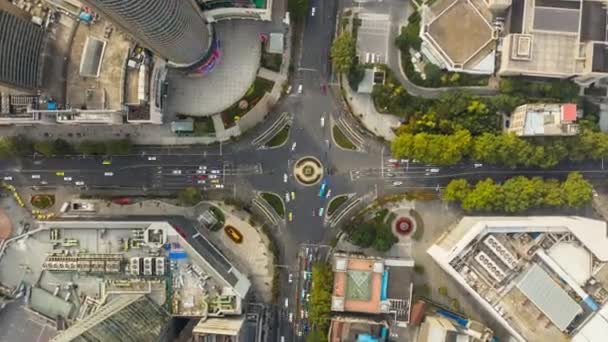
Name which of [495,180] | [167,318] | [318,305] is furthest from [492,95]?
[167,318]

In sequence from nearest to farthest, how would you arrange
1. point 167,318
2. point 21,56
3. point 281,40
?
point 21,56, point 167,318, point 281,40

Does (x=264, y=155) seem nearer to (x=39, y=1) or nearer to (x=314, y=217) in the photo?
(x=314, y=217)

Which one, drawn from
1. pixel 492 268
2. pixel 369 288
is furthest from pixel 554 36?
pixel 369 288

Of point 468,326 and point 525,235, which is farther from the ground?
point 525,235

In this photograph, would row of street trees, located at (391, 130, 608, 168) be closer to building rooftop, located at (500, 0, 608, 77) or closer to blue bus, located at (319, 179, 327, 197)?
building rooftop, located at (500, 0, 608, 77)

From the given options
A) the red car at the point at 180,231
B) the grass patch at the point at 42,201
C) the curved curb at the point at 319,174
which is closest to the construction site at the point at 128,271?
the red car at the point at 180,231
